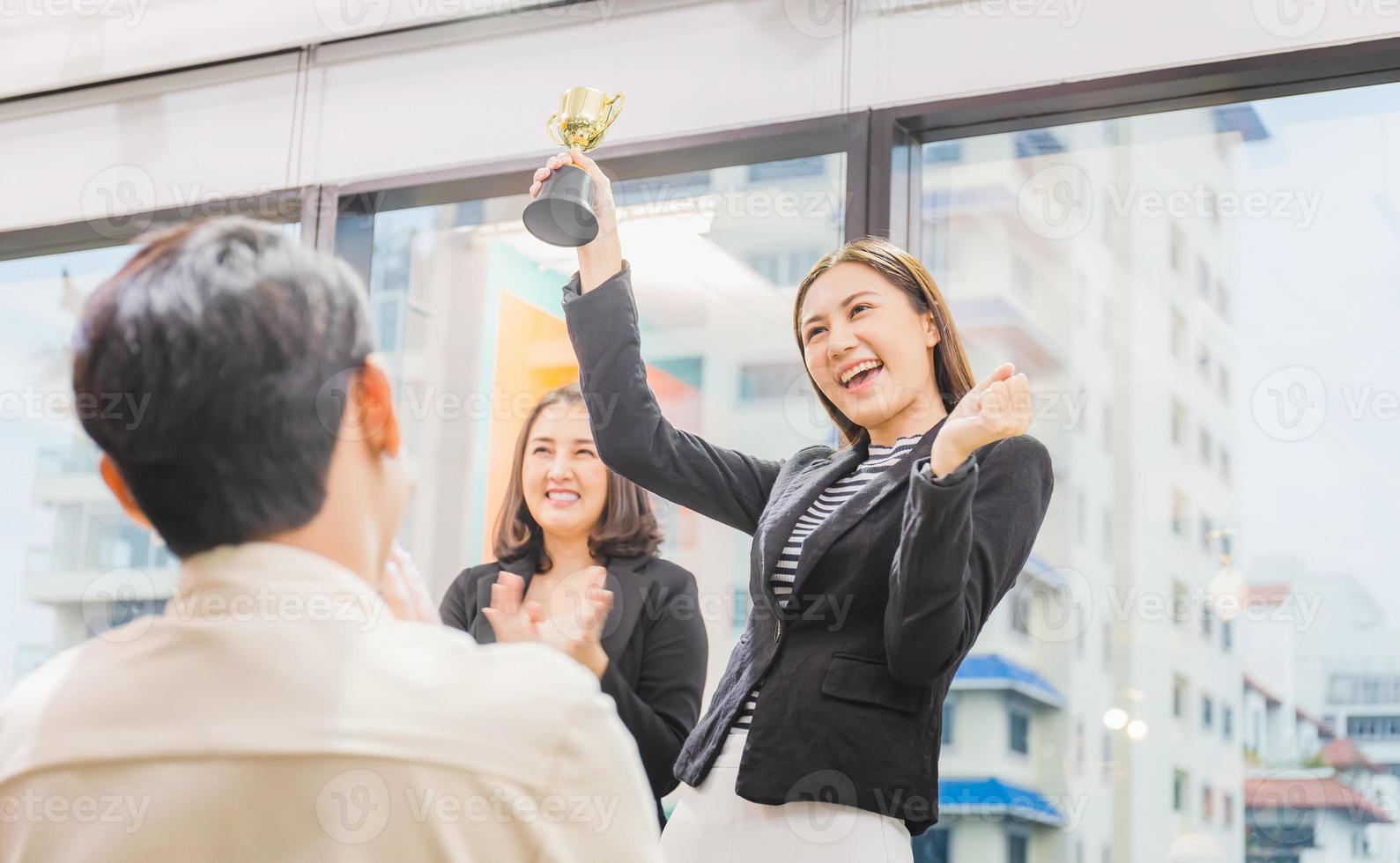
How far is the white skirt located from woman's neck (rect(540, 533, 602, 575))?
0.94 m

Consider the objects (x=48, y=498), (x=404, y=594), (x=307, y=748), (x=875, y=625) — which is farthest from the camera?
(x=48, y=498)

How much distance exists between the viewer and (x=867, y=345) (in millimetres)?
1972

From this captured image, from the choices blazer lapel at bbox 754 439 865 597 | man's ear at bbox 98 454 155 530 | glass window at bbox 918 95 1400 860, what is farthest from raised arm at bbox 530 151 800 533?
man's ear at bbox 98 454 155 530

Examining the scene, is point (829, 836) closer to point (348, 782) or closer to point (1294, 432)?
point (348, 782)

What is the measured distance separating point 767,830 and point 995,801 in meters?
0.98

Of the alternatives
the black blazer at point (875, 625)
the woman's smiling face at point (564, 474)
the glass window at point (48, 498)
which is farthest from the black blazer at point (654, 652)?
the glass window at point (48, 498)

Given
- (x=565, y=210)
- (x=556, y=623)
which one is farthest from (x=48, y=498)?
(x=556, y=623)

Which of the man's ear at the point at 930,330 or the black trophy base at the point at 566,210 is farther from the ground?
the black trophy base at the point at 566,210

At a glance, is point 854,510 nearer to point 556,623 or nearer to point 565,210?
point 565,210

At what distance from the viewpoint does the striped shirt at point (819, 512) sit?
5.88 ft

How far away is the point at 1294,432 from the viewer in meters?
2.49

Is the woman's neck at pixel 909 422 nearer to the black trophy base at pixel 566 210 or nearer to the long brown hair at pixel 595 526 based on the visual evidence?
the black trophy base at pixel 566 210

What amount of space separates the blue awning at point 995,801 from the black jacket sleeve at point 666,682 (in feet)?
1.61

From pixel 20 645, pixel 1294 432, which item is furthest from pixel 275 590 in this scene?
pixel 20 645
